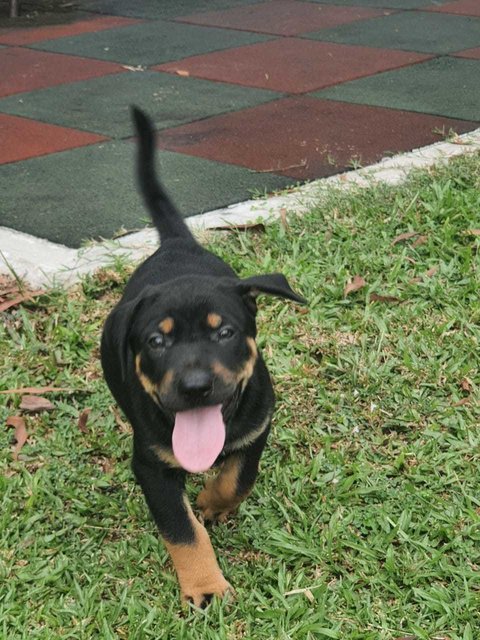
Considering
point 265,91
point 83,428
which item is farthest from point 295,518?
point 265,91

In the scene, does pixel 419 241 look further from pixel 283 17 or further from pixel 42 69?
pixel 283 17

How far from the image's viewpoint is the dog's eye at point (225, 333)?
10.2 ft

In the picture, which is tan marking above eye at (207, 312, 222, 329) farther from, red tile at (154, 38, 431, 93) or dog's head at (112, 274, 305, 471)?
red tile at (154, 38, 431, 93)

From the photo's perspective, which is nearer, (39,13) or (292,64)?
Result: (292,64)

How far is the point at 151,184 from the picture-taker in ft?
13.9

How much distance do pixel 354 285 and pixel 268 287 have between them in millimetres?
1791

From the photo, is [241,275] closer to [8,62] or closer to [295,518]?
[295,518]

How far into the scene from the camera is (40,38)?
33.6ft

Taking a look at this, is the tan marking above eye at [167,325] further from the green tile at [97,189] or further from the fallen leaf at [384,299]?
the green tile at [97,189]

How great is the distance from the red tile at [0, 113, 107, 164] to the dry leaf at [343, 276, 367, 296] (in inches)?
106

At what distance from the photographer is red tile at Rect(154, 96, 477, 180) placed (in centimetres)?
648

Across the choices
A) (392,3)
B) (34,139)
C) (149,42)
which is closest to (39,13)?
(149,42)

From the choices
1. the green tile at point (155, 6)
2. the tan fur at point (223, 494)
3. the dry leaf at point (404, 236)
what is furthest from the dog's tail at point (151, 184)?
the green tile at point (155, 6)

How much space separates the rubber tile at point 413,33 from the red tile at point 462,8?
207mm
